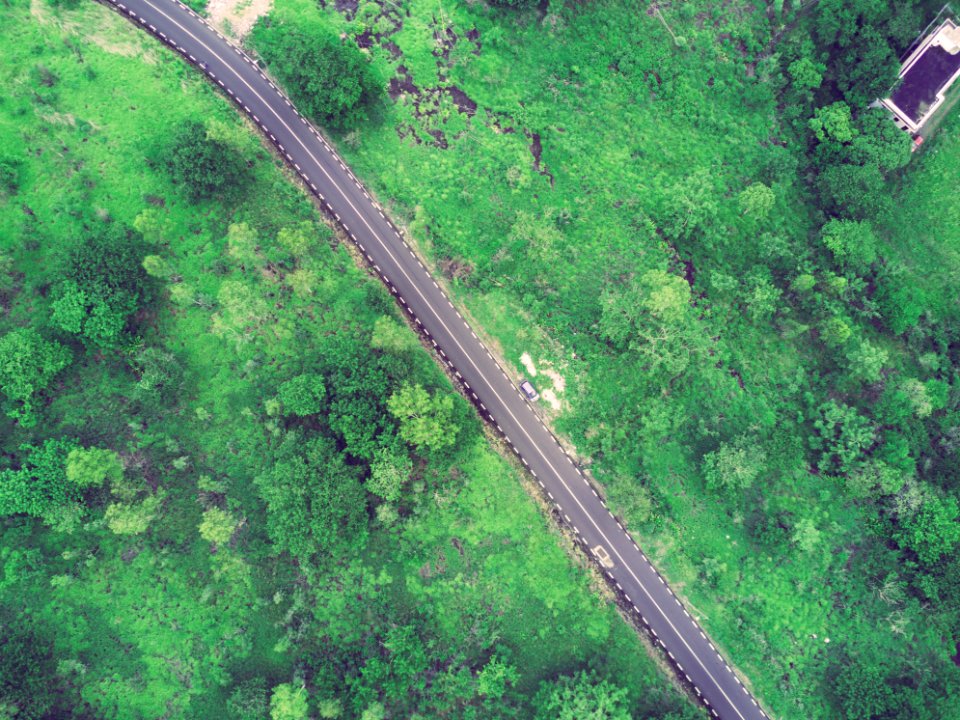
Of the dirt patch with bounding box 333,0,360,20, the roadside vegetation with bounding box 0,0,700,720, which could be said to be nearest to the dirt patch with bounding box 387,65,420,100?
the dirt patch with bounding box 333,0,360,20

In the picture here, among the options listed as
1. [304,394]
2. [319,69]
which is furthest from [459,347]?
[319,69]

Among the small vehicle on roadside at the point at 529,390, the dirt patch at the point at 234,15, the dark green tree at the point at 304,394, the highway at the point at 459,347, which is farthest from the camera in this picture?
the dirt patch at the point at 234,15

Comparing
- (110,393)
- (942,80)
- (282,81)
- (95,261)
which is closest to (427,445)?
(110,393)

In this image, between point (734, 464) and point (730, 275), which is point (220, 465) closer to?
point (734, 464)

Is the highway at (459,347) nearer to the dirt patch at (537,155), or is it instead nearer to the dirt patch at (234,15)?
the dirt patch at (234,15)

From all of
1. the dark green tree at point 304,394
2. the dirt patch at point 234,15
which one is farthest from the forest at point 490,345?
the dirt patch at point 234,15

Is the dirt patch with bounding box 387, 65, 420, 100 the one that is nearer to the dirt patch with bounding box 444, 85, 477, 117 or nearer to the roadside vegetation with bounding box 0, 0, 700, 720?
the dirt patch with bounding box 444, 85, 477, 117

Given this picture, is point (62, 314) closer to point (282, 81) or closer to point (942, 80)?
point (282, 81)
